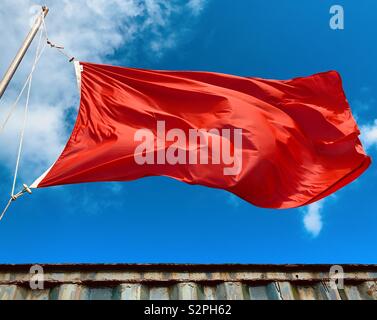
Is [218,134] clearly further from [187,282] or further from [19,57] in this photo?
[19,57]

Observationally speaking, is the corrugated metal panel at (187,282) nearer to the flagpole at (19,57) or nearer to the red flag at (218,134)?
the red flag at (218,134)

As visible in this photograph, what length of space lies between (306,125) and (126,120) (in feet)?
13.7

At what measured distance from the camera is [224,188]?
7.72m

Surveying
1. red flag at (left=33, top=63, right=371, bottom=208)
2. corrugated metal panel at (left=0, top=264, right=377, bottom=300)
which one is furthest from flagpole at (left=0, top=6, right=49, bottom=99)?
corrugated metal panel at (left=0, top=264, right=377, bottom=300)

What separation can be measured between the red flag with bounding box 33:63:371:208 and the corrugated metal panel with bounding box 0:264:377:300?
138 cm

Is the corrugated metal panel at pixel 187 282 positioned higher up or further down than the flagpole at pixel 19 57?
further down

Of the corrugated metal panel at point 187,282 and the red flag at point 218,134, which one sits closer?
the corrugated metal panel at point 187,282

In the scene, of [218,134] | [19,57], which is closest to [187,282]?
[218,134]

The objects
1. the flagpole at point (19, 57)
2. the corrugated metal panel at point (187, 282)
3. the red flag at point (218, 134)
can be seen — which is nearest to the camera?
the corrugated metal panel at point (187, 282)

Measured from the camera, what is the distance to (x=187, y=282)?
7.02 meters

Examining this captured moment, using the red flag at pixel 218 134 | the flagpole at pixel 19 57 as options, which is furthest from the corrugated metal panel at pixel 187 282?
the flagpole at pixel 19 57

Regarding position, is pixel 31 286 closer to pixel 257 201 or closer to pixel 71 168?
pixel 71 168

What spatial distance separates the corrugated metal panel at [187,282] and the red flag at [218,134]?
1379 mm

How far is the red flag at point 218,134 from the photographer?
7.79m
